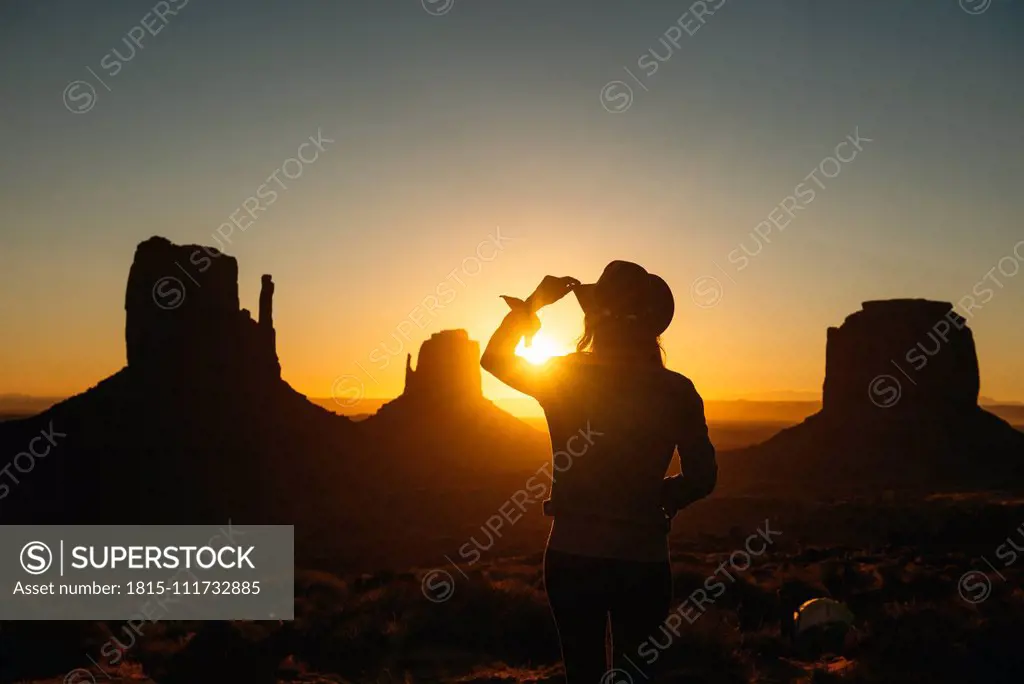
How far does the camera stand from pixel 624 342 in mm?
2785

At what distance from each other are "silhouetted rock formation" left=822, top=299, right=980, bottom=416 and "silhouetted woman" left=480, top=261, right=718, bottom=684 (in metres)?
81.8

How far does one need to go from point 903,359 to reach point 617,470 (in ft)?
296

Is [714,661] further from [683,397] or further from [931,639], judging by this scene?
[683,397]

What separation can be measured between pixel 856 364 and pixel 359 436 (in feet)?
174

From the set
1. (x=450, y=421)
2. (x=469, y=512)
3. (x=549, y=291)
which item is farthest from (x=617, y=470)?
(x=450, y=421)

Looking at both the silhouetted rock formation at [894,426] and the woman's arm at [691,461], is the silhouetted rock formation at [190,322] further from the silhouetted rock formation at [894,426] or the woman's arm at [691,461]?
the woman's arm at [691,461]

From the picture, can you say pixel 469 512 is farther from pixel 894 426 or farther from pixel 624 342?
pixel 624 342

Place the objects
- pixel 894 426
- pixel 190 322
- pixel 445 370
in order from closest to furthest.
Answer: pixel 190 322 < pixel 894 426 < pixel 445 370

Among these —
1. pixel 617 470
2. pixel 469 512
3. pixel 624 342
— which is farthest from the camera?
pixel 469 512

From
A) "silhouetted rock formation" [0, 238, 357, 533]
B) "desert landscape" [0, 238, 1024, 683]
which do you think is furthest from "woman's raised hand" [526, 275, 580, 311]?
"silhouetted rock formation" [0, 238, 357, 533]

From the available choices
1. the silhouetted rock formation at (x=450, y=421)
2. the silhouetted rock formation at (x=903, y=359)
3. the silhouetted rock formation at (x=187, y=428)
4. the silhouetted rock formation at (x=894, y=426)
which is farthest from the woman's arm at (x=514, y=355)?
the silhouetted rock formation at (x=903, y=359)

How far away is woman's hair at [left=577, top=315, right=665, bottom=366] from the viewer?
109 inches

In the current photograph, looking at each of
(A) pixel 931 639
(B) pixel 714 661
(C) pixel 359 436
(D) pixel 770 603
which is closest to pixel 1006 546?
(D) pixel 770 603

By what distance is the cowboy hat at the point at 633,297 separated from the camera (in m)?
2.79
